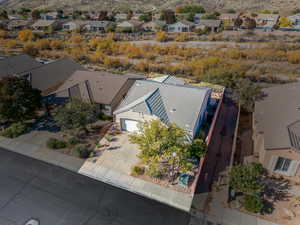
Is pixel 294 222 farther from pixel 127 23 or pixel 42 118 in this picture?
pixel 127 23

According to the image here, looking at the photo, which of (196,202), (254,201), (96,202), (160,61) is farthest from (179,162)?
(160,61)

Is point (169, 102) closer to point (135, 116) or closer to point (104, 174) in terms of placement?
point (135, 116)

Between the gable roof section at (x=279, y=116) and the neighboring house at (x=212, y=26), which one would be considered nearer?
the gable roof section at (x=279, y=116)

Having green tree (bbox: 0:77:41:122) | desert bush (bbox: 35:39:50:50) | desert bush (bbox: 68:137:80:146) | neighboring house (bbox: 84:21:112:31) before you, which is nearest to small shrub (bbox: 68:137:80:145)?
desert bush (bbox: 68:137:80:146)

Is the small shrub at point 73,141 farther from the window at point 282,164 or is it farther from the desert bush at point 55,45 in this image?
the desert bush at point 55,45

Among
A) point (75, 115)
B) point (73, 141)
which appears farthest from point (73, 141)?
point (75, 115)

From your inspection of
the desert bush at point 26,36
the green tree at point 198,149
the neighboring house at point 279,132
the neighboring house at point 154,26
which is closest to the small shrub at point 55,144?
the green tree at point 198,149
